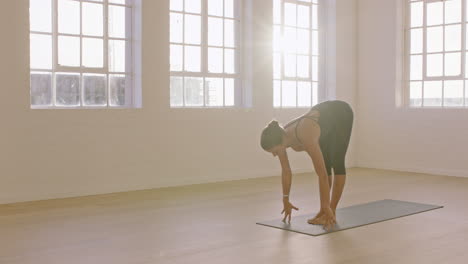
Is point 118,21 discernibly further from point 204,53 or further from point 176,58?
point 204,53

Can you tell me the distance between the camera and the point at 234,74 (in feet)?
25.4

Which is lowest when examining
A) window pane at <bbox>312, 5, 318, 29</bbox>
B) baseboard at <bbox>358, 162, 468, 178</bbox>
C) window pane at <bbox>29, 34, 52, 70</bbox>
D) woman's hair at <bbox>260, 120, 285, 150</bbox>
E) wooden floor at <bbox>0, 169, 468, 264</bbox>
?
wooden floor at <bbox>0, 169, 468, 264</bbox>

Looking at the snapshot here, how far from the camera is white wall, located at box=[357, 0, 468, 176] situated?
26.2 feet

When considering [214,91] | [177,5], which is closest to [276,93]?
[214,91]

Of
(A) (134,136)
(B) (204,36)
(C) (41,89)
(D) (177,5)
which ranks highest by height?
(D) (177,5)

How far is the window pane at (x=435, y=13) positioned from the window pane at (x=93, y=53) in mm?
4696

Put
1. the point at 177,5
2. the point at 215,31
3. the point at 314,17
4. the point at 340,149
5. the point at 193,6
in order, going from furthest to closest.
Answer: the point at 314,17
the point at 215,31
the point at 193,6
the point at 177,5
the point at 340,149

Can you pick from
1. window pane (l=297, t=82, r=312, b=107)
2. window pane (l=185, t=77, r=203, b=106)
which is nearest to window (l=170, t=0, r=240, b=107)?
window pane (l=185, t=77, r=203, b=106)

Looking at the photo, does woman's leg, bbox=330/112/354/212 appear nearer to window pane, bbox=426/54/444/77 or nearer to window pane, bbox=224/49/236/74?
window pane, bbox=224/49/236/74

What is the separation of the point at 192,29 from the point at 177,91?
80cm

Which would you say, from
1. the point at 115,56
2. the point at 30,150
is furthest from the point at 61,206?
the point at 115,56

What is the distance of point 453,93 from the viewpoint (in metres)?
8.11

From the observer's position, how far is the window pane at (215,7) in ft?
24.4

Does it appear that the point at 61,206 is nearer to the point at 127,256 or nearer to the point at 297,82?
the point at 127,256
